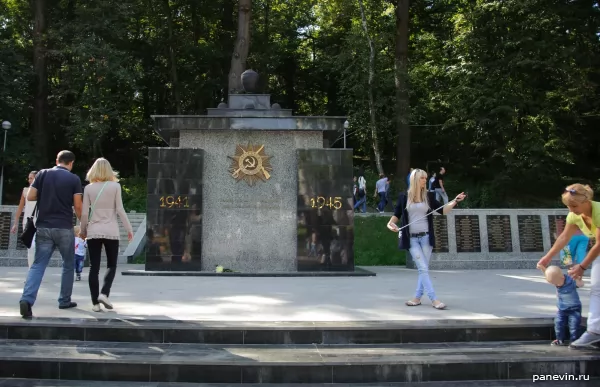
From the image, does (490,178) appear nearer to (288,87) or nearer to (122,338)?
(288,87)

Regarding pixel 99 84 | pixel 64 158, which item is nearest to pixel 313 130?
pixel 64 158

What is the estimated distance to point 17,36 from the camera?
29.3 m

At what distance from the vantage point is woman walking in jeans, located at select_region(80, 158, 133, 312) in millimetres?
6246

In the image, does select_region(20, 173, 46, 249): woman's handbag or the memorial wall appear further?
the memorial wall

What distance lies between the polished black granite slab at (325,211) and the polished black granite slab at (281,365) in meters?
6.13

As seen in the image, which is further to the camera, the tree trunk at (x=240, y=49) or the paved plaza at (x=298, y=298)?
the tree trunk at (x=240, y=49)

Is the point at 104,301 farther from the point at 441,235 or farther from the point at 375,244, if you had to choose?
the point at 375,244

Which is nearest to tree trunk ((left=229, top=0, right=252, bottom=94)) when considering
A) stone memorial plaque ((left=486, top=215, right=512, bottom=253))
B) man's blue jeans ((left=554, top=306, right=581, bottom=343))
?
stone memorial plaque ((left=486, top=215, right=512, bottom=253))

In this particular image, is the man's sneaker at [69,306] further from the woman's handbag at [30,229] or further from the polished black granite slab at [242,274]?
the polished black granite slab at [242,274]

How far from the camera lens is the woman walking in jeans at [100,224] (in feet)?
20.5

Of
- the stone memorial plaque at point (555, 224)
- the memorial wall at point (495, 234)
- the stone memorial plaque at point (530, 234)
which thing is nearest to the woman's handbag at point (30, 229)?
the memorial wall at point (495, 234)

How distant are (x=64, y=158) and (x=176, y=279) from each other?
14.5 feet

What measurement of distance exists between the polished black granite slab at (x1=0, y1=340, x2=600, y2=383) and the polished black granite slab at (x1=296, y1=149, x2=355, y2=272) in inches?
241

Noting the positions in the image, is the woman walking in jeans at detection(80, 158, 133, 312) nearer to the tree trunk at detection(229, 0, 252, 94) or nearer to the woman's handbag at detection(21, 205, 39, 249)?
the woman's handbag at detection(21, 205, 39, 249)
